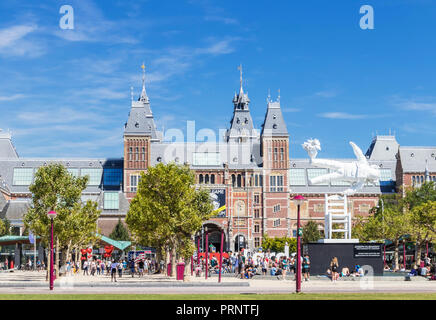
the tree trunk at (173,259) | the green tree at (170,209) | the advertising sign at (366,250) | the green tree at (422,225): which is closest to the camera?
the advertising sign at (366,250)

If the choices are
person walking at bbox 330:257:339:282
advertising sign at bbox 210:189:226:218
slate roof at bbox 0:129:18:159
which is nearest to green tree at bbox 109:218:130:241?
advertising sign at bbox 210:189:226:218

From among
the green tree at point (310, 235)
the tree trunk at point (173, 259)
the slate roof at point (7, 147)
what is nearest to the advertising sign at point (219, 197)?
the green tree at point (310, 235)

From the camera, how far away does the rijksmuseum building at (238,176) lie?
128 meters

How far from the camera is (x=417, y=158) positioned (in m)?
135

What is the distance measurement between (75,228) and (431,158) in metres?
97.5

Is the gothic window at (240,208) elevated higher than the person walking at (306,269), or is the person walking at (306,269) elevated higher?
the gothic window at (240,208)

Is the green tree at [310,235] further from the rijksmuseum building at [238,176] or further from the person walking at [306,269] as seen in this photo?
the person walking at [306,269]

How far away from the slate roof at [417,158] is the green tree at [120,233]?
5425 cm

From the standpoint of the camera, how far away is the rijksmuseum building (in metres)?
128

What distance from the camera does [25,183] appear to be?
442 ft

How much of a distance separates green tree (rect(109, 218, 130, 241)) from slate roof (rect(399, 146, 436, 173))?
178ft

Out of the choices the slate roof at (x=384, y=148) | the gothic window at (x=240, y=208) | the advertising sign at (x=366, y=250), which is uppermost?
the slate roof at (x=384, y=148)
